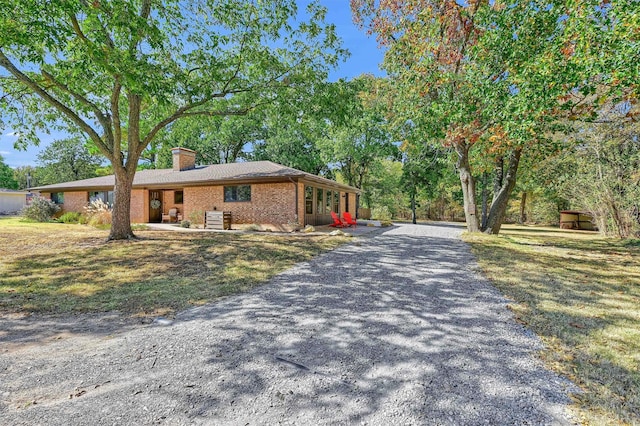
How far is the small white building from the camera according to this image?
3059cm

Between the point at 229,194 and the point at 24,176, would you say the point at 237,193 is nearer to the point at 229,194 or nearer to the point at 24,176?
the point at 229,194

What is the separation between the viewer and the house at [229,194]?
14.4 m

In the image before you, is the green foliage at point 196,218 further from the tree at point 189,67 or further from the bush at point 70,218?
the bush at point 70,218

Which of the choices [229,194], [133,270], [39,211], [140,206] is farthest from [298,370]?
[39,211]

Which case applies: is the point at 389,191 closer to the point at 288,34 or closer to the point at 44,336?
the point at 288,34

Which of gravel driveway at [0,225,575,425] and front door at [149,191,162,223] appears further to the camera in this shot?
front door at [149,191,162,223]

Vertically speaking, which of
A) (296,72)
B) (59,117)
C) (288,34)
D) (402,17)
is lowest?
(59,117)

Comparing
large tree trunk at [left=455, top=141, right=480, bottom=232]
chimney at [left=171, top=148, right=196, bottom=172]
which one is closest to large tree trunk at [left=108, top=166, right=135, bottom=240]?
chimney at [left=171, top=148, right=196, bottom=172]

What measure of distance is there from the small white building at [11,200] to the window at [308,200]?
33530mm

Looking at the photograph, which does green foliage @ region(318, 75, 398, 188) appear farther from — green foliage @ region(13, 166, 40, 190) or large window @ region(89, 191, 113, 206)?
green foliage @ region(13, 166, 40, 190)

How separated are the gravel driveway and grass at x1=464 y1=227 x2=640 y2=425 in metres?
0.19

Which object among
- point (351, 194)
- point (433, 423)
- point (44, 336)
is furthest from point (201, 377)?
point (351, 194)

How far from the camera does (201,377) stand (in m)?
2.51

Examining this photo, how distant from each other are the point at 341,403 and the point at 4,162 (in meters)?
61.0
